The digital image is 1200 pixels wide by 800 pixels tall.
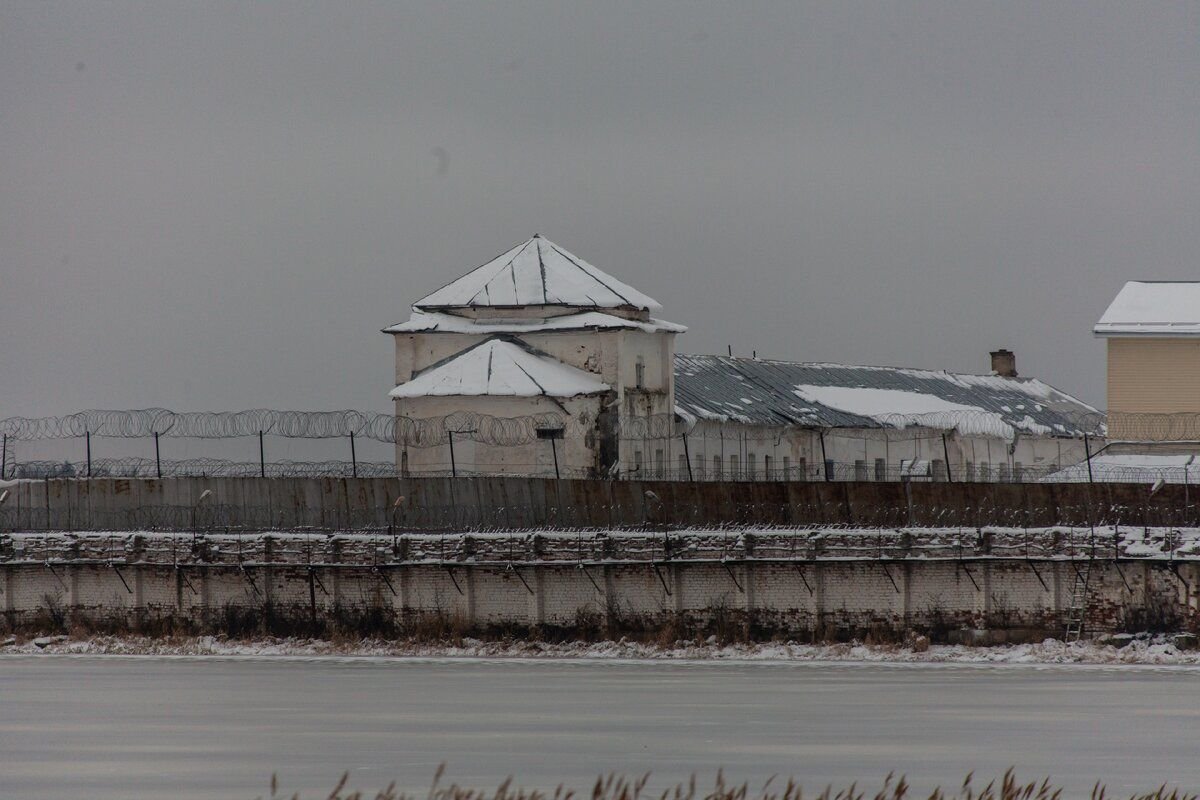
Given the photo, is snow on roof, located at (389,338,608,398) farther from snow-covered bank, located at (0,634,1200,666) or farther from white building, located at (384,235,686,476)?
snow-covered bank, located at (0,634,1200,666)

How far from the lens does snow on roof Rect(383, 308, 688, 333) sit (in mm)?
59750

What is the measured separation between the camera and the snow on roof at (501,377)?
57.4 metres

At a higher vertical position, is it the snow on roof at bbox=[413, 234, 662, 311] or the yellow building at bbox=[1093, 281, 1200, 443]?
the snow on roof at bbox=[413, 234, 662, 311]

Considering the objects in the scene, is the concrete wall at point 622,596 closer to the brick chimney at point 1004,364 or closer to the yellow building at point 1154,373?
the yellow building at point 1154,373

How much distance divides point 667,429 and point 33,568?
1870 centimetres

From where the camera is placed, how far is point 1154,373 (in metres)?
54.5

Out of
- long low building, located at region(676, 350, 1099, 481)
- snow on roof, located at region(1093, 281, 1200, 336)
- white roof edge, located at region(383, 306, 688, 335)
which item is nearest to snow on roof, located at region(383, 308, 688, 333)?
white roof edge, located at region(383, 306, 688, 335)

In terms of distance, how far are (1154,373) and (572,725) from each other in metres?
29.1

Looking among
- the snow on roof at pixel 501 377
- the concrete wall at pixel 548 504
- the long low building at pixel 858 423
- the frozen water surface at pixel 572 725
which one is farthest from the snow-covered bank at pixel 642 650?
the long low building at pixel 858 423

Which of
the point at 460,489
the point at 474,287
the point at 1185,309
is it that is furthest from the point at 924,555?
the point at 474,287

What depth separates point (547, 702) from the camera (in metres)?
32.1

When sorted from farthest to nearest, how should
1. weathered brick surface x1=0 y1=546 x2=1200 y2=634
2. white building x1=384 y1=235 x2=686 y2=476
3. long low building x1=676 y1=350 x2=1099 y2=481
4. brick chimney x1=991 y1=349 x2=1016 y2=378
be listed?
brick chimney x1=991 y1=349 x2=1016 y2=378 → long low building x1=676 y1=350 x2=1099 y2=481 → white building x1=384 y1=235 x2=686 y2=476 → weathered brick surface x1=0 y1=546 x2=1200 y2=634

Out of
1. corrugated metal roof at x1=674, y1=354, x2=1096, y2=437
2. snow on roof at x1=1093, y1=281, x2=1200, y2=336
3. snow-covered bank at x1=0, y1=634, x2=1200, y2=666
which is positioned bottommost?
snow-covered bank at x1=0, y1=634, x2=1200, y2=666

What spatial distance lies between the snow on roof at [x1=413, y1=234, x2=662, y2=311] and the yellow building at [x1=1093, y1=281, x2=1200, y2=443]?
1281cm
